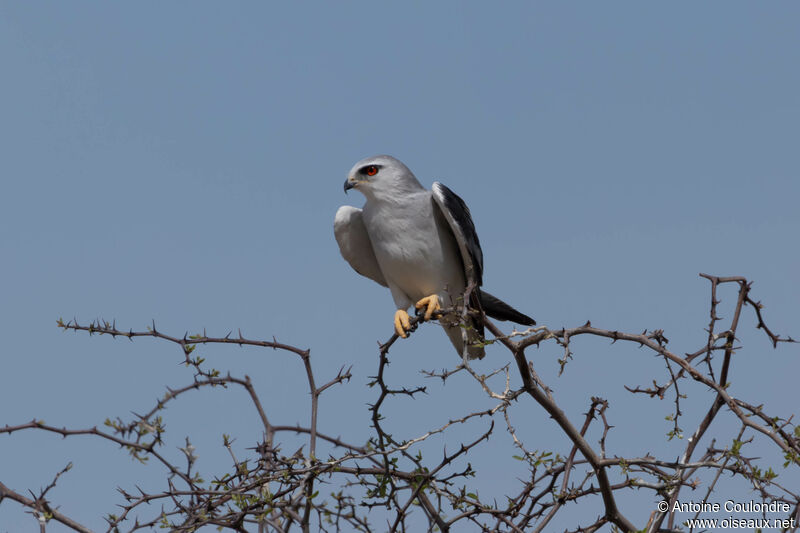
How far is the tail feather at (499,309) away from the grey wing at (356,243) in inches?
43.2

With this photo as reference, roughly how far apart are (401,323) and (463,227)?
78cm

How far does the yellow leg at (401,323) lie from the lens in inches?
230

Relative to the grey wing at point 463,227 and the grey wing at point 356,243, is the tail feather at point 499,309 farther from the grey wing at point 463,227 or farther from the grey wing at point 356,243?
the grey wing at point 356,243

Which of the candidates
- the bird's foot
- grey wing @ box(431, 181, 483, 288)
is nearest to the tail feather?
grey wing @ box(431, 181, 483, 288)

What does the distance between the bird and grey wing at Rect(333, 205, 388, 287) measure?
0.4 inches

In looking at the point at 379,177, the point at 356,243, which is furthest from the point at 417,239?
the point at 356,243

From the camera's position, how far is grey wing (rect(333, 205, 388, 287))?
662 centimetres

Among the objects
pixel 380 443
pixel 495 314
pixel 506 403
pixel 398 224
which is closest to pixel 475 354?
pixel 495 314

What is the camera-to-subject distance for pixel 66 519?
3.66 m

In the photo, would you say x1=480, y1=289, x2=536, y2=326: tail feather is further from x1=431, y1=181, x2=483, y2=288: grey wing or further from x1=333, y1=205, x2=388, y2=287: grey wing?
x1=333, y1=205, x2=388, y2=287: grey wing

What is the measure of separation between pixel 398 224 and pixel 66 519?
3.16 meters

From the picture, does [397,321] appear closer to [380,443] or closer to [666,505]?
[380,443]

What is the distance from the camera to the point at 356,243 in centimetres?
670

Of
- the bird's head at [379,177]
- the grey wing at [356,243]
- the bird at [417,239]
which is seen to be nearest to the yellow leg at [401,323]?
the bird at [417,239]
